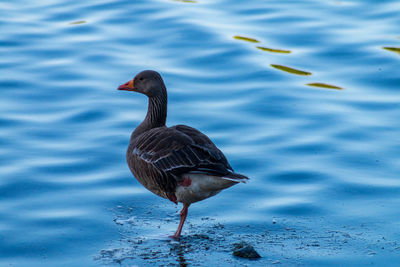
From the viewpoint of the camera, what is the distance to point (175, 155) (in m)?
8.50

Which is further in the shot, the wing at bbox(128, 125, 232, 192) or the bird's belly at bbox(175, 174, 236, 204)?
the wing at bbox(128, 125, 232, 192)

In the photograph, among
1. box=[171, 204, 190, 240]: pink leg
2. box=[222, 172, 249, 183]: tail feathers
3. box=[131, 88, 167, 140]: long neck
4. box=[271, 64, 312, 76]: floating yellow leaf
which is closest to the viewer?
box=[222, 172, 249, 183]: tail feathers

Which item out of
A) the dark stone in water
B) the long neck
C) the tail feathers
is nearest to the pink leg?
the dark stone in water

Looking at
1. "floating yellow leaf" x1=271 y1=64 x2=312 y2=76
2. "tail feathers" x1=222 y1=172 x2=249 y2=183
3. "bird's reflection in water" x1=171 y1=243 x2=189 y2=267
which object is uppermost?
"floating yellow leaf" x1=271 y1=64 x2=312 y2=76

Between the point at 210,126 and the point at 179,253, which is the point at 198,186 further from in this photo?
the point at 210,126

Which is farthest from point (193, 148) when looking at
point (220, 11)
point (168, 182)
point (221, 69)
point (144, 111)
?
point (220, 11)

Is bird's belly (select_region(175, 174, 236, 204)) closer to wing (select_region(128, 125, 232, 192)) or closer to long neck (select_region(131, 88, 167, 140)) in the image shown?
wing (select_region(128, 125, 232, 192))

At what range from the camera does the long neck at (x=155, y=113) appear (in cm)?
965

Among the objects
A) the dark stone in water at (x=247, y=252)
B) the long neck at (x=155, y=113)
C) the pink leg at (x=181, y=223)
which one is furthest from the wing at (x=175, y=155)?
the dark stone in water at (x=247, y=252)

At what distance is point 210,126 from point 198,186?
13.8 feet

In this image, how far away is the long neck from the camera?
965cm

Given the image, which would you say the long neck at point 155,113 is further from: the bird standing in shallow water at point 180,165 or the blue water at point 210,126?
the blue water at point 210,126

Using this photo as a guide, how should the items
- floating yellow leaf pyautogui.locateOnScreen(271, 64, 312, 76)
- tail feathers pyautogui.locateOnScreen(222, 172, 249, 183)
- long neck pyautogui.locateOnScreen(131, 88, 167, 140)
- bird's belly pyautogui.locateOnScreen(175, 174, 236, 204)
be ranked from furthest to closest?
floating yellow leaf pyautogui.locateOnScreen(271, 64, 312, 76), long neck pyautogui.locateOnScreen(131, 88, 167, 140), bird's belly pyautogui.locateOnScreen(175, 174, 236, 204), tail feathers pyautogui.locateOnScreen(222, 172, 249, 183)

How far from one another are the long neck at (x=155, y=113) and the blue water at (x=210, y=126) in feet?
3.18
